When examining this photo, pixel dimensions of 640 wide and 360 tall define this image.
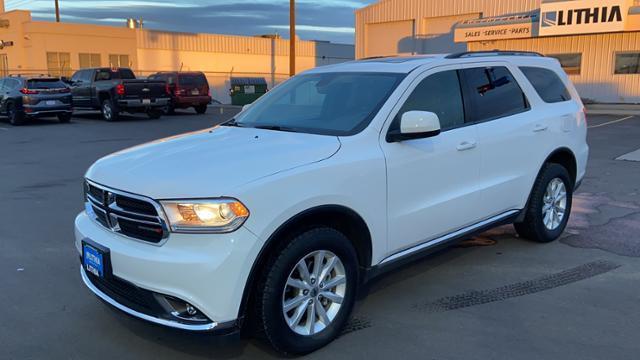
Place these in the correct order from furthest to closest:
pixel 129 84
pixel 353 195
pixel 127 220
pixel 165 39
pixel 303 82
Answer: pixel 165 39 < pixel 129 84 < pixel 303 82 < pixel 353 195 < pixel 127 220

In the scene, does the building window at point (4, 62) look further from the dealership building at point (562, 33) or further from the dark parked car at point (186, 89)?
the dealership building at point (562, 33)

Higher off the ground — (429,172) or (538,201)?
(429,172)

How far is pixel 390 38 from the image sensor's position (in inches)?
1345

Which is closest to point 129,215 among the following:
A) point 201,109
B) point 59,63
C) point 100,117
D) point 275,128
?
point 275,128

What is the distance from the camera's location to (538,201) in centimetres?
545

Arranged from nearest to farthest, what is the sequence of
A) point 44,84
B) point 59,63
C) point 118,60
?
point 44,84, point 59,63, point 118,60

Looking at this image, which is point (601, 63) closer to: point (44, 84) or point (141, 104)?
point (141, 104)

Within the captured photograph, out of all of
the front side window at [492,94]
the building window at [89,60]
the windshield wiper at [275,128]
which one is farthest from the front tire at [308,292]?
the building window at [89,60]

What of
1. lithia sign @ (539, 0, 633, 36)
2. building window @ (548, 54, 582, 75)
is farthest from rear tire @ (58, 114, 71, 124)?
building window @ (548, 54, 582, 75)

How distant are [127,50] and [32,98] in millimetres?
23867

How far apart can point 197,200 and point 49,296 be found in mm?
2241

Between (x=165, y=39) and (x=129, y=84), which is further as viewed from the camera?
(x=165, y=39)

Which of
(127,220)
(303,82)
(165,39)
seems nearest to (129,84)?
(303,82)

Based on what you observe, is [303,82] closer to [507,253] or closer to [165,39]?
[507,253]
